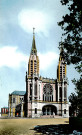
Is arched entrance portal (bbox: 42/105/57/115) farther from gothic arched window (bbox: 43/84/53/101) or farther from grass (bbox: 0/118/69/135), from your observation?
grass (bbox: 0/118/69/135)

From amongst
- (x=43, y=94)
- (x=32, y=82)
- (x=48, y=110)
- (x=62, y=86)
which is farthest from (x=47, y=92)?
(x=32, y=82)

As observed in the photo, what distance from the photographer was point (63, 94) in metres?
76.1

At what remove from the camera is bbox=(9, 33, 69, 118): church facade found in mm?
70750

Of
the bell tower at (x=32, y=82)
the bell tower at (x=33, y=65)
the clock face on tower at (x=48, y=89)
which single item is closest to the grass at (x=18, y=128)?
the bell tower at (x=32, y=82)

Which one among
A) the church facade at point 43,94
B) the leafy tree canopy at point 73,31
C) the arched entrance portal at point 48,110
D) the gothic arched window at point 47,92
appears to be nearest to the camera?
the leafy tree canopy at point 73,31

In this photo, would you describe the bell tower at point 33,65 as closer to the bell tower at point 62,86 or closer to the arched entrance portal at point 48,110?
the bell tower at point 62,86

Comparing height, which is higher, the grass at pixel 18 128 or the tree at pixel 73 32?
the tree at pixel 73 32

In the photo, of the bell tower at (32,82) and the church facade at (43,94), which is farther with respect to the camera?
the church facade at (43,94)

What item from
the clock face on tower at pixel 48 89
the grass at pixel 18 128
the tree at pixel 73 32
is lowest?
the grass at pixel 18 128

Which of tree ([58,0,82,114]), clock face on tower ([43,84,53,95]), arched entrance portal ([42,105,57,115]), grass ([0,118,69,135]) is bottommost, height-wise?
arched entrance portal ([42,105,57,115])

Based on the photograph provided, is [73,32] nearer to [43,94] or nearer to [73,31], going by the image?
[73,31]

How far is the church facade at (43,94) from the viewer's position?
2785 inches

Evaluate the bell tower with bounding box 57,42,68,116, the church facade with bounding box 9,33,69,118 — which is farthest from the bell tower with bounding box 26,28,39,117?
the bell tower with bounding box 57,42,68,116

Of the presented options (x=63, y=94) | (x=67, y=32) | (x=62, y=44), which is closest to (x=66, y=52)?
(x=62, y=44)
